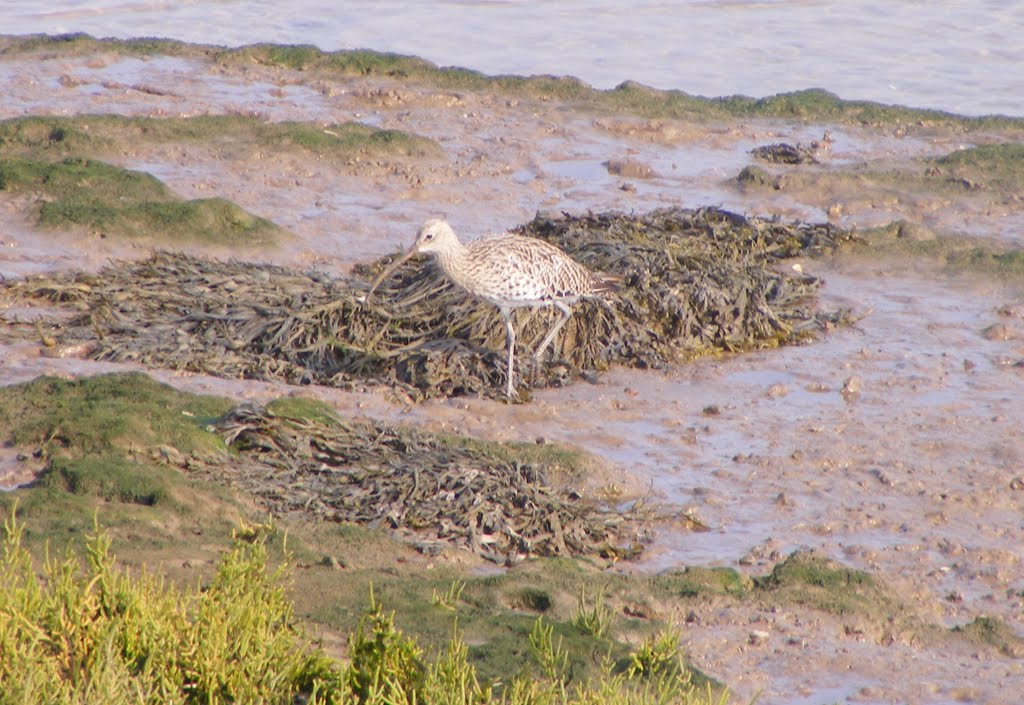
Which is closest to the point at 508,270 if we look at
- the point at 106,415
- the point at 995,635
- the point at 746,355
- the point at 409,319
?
the point at 409,319

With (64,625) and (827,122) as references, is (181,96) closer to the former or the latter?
(827,122)

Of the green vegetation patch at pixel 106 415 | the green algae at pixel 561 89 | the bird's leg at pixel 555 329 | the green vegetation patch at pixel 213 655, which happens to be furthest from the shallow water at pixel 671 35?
the green vegetation patch at pixel 213 655

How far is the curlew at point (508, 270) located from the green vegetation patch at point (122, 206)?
2.62 metres

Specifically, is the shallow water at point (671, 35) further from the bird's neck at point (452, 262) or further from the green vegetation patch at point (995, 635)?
the green vegetation patch at point (995, 635)

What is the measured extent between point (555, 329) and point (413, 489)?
9.01ft

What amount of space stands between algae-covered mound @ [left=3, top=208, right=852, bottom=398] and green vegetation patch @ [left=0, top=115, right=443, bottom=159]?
11.0ft

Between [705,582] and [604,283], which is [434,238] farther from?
[705,582]

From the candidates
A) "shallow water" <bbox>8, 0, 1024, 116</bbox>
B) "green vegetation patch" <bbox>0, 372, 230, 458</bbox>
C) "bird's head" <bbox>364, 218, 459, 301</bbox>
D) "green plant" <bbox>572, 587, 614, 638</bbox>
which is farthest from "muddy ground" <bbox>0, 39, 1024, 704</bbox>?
"shallow water" <bbox>8, 0, 1024, 116</bbox>

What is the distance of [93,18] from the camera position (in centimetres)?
2239

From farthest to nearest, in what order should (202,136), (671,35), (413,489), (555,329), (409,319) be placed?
(671,35) < (202,136) < (409,319) < (555,329) < (413,489)

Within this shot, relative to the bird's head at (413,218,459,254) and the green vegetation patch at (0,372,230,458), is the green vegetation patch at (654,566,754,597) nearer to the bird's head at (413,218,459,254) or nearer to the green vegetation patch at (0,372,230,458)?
the green vegetation patch at (0,372,230,458)

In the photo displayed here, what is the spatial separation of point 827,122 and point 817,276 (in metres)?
5.54

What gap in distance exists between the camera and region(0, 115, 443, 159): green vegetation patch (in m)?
13.2

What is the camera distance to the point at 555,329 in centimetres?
920
